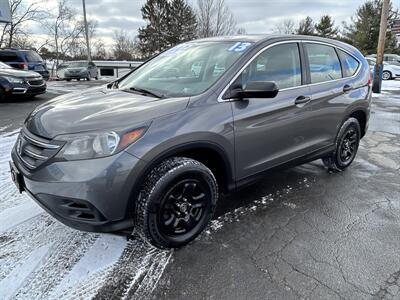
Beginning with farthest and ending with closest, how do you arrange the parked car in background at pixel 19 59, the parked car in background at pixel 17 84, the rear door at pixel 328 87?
the parked car in background at pixel 19 59, the parked car in background at pixel 17 84, the rear door at pixel 328 87

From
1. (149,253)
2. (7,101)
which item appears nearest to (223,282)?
(149,253)

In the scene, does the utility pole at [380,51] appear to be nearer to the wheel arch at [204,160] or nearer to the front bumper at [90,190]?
the wheel arch at [204,160]

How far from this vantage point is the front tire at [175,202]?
2.44 metres

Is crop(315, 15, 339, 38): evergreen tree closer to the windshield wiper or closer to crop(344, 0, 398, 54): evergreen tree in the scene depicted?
crop(344, 0, 398, 54): evergreen tree

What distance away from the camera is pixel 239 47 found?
321cm

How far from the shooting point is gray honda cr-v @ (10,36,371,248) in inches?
90.3

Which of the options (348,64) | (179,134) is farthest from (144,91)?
(348,64)

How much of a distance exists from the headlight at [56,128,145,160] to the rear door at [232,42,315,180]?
1.03m

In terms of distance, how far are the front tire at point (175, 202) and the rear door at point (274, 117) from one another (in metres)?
0.44

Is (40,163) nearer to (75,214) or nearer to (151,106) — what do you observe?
(75,214)

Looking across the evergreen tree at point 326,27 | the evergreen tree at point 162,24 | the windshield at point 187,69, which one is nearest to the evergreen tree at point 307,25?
the evergreen tree at point 326,27

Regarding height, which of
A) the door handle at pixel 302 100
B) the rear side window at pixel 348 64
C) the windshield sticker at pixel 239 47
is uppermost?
the windshield sticker at pixel 239 47

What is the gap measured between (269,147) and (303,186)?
1.15m

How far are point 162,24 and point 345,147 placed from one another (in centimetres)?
4307
